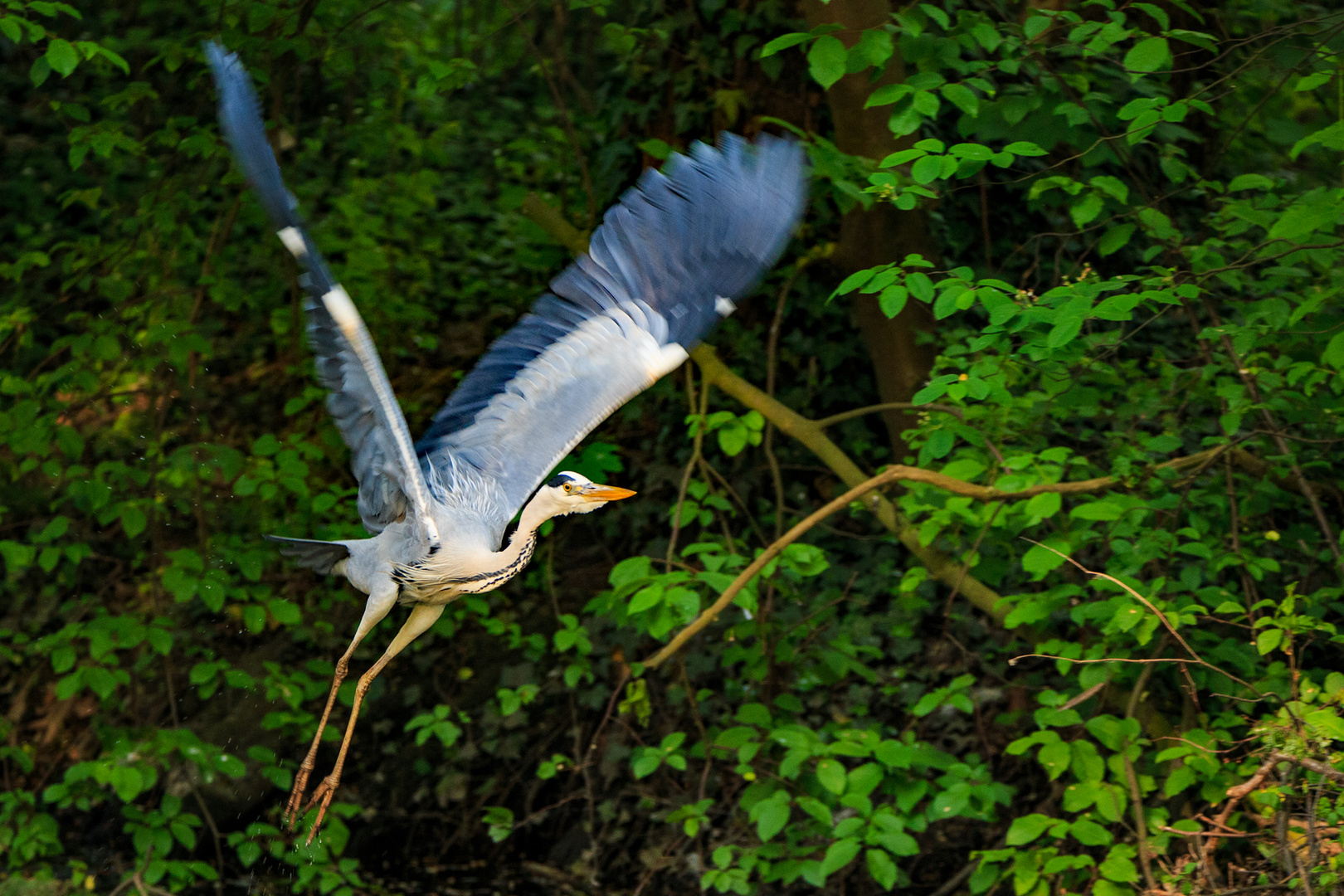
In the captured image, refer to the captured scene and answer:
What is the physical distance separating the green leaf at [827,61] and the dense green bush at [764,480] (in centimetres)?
1

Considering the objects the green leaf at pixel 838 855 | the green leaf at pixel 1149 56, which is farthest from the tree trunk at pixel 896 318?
the green leaf at pixel 838 855

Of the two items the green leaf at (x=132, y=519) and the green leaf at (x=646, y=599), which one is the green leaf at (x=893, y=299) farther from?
the green leaf at (x=132, y=519)

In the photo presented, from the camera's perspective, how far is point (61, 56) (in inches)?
140

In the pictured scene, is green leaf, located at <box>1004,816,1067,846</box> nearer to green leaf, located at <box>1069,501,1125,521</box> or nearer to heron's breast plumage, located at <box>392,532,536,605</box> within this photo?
green leaf, located at <box>1069,501,1125,521</box>

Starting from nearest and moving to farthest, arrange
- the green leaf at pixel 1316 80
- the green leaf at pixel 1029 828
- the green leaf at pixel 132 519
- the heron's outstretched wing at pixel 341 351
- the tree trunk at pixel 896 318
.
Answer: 1. the heron's outstretched wing at pixel 341 351
2. the green leaf at pixel 1316 80
3. the green leaf at pixel 1029 828
4. the green leaf at pixel 132 519
5. the tree trunk at pixel 896 318

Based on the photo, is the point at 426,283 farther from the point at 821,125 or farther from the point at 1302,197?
the point at 1302,197

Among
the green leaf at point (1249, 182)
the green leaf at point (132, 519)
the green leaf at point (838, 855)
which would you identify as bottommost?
the green leaf at point (838, 855)

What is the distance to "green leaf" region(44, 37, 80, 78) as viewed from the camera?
351cm

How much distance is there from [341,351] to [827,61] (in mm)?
1415

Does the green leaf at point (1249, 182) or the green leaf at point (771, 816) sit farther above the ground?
the green leaf at point (1249, 182)

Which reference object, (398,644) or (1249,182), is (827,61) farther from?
(398,644)

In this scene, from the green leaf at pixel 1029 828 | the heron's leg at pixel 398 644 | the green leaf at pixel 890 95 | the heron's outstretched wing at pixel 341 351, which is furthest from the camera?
the green leaf at pixel 1029 828

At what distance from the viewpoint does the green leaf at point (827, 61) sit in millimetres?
3143

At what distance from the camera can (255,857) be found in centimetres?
508
